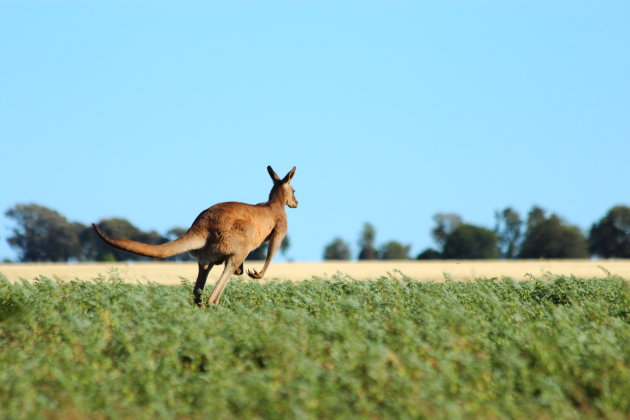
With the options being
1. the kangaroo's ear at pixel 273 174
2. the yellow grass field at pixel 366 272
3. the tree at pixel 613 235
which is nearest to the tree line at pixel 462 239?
the tree at pixel 613 235

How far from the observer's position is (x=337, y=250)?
127 meters

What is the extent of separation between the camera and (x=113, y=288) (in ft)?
55.9

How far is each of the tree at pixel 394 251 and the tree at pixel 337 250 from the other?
5.01 meters

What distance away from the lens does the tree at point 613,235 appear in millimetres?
99625

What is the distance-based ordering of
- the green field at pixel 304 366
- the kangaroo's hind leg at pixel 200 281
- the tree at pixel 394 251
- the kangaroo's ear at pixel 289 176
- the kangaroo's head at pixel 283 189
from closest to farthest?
1. the green field at pixel 304 366
2. the kangaroo's hind leg at pixel 200 281
3. the kangaroo's head at pixel 283 189
4. the kangaroo's ear at pixel 289 176
5. the tree at pixel 394 251

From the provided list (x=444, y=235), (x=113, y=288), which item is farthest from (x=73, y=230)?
(x=113, y=288)

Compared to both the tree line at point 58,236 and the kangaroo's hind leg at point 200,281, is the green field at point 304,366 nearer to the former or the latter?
the kangaroo's hind leg at point 200,281

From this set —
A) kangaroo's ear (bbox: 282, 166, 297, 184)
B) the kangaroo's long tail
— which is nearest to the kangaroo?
the kangaroo's long tail

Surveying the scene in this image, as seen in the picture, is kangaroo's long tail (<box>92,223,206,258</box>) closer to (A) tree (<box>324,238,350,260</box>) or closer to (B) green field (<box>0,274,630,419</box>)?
(B) green field (<box>0,274,630,419</box>)

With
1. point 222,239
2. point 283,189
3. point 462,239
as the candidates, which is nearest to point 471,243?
point 462,239

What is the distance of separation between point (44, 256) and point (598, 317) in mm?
91768

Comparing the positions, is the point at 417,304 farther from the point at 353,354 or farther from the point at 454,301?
the point at 353,354

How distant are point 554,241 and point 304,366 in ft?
320

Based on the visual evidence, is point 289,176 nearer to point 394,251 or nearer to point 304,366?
point 304,366
